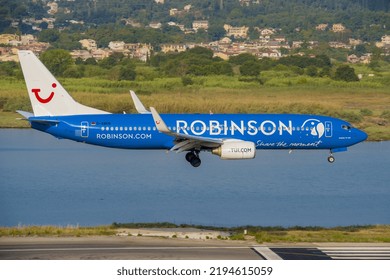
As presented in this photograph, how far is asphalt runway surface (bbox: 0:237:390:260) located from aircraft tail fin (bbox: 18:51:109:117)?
2902 centimetres

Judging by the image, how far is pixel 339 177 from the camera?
110625 millimetres

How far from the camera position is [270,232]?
76.9 meters

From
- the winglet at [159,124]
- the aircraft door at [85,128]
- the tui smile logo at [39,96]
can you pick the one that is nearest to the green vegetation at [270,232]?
the winglet at [159,124]

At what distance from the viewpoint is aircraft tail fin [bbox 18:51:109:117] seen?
98250 mm

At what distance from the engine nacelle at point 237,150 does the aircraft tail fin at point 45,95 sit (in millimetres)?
13553

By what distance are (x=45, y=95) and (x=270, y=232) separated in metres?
30.6

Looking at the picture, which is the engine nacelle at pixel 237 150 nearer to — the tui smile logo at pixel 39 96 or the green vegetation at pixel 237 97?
the tui smile logo at pixel 39 96

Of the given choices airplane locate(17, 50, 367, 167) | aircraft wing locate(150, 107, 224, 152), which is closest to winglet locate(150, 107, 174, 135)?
aircraft wing locate(150, 107, 224, 152)

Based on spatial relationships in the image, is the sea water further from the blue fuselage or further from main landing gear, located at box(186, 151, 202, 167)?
the blue fuselage

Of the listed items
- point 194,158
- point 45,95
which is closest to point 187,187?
point 194,158

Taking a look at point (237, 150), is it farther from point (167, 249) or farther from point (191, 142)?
point (167, 249)

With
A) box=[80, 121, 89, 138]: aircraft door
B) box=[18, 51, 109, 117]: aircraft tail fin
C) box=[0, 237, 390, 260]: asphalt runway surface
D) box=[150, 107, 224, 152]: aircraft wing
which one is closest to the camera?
box=[0, 237, 390, 260]: asphalt runway surface

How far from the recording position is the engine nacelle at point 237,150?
297ft
